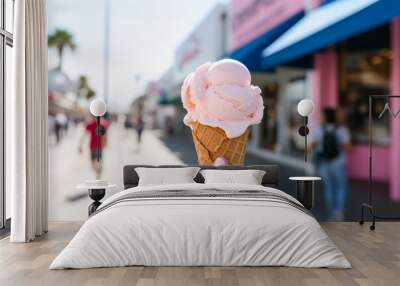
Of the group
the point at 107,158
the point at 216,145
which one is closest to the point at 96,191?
the point at 216,145

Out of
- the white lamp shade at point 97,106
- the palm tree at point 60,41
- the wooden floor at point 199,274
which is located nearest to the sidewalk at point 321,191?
the white lamp shade at point 97,106

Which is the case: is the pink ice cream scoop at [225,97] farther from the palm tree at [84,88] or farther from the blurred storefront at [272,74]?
the blurred storefront at [272,74]

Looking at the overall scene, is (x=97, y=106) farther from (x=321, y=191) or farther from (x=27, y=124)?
(x=321, y=191)

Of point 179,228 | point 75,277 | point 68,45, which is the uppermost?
point 68,45

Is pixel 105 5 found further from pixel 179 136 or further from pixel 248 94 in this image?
pixel 248 94

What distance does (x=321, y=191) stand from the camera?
870cm

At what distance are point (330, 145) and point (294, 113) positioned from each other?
9.45 feet

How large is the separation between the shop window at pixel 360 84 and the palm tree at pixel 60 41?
4351 millimetres

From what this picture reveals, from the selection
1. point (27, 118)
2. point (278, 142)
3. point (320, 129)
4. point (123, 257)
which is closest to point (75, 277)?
point (123, 257)

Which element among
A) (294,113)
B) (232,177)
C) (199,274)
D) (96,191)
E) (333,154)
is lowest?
(199,274)

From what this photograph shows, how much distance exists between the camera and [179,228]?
4.10m

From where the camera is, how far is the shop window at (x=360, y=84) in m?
9.05

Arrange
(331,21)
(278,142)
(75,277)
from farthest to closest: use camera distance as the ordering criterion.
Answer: (278,142) → (331,21) → (75,277)

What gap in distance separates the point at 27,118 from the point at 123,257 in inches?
76.3
